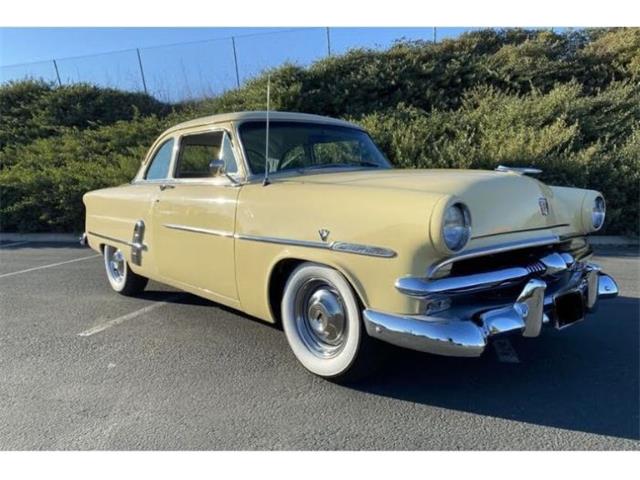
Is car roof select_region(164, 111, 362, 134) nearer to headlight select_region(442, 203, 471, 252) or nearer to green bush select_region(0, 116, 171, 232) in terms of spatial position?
headlight select_region(442, 203, 471, 252)

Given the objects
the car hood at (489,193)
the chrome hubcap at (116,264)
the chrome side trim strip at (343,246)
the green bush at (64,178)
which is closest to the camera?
the chrome side trim strip at (343,246)

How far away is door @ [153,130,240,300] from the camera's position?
3.35 m

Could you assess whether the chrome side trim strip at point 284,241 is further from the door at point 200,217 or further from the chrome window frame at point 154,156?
the chrome window frame at point 154,156

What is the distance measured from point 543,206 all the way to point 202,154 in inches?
102

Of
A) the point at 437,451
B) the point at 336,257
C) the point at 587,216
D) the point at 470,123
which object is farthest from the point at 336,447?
the point at 470,123

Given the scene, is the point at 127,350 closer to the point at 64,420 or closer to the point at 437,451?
the point at 64,420

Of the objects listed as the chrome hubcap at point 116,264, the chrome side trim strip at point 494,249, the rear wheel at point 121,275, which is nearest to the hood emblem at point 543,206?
the chrome side trim strip at point 494,249

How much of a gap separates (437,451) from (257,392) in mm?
1077

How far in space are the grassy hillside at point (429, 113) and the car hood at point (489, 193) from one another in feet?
19.9

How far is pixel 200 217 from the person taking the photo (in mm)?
3531

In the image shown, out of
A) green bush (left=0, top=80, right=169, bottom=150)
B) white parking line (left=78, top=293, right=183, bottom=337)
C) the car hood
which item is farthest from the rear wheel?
green bush (left=0, top=80, right=169, bottom=150)

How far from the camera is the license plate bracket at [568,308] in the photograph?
2.70 metres

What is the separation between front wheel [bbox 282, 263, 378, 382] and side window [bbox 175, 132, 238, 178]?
1.07 meters

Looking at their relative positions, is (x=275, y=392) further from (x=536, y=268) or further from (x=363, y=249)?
(x=536, y=268)
